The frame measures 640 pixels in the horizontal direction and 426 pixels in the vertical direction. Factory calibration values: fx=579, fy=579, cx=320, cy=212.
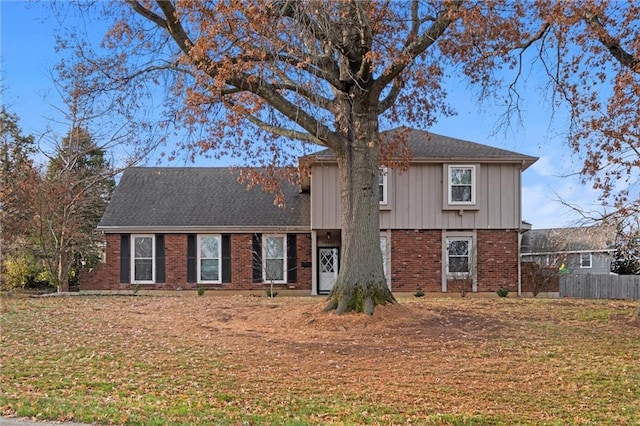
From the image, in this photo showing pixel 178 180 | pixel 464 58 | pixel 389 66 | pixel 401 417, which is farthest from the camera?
pixel 178 180

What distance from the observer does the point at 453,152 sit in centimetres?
2178

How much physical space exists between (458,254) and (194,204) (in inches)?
426

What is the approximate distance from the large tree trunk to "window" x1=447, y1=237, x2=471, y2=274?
1019 cm

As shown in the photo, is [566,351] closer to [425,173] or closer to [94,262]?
[425,173]

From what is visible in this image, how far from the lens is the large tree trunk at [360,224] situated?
1231 centimetres

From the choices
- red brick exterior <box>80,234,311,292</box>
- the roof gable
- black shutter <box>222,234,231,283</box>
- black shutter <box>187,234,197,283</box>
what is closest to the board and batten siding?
red brick exterior <box>80,234,311,292</box>

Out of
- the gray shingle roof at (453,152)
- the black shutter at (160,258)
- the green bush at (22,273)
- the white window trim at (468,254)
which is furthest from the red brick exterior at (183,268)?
the white window trim at (468,254)

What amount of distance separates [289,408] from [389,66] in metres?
7.23

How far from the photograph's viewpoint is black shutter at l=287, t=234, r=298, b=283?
22719 mm

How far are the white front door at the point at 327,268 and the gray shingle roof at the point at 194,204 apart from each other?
1.52m

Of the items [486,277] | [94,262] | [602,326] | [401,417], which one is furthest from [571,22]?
[94,262]

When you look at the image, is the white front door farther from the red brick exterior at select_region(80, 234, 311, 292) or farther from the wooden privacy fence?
the wooden privacy fence

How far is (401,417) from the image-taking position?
579 centimetres

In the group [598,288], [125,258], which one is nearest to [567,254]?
[598,288]
